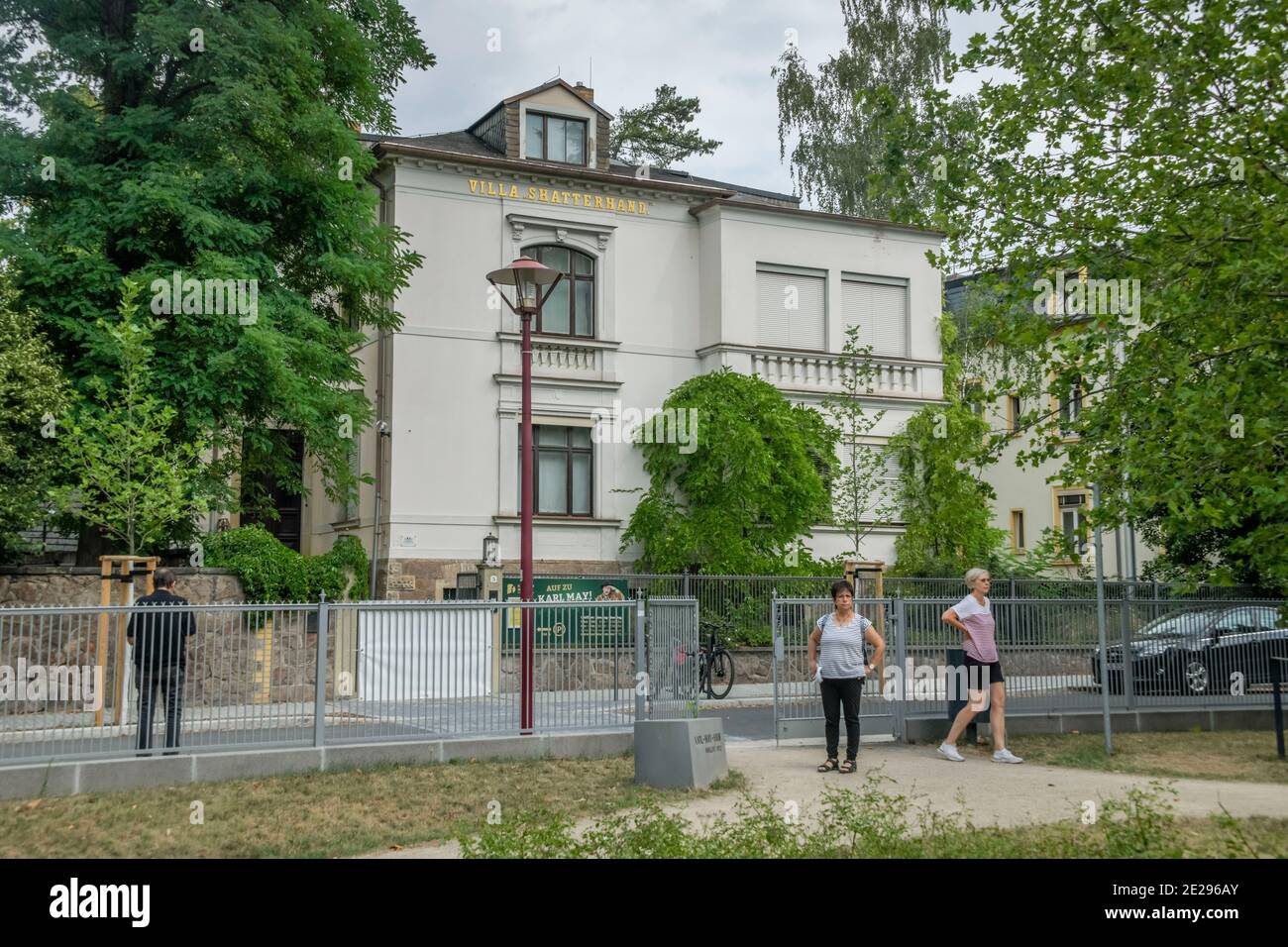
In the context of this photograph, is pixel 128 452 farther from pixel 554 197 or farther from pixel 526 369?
pixel 554 197

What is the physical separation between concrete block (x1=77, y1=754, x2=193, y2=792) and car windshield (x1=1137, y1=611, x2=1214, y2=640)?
12.0 meters

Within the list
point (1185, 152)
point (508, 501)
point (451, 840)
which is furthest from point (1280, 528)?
point (508, 501)

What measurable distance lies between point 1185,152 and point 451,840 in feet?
34.1

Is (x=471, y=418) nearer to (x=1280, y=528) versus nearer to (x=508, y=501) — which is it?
(x=508, y=501)

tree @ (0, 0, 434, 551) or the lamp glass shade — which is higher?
tree @ (0, 0, 434, 551)

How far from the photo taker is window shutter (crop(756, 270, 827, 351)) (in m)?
28.9

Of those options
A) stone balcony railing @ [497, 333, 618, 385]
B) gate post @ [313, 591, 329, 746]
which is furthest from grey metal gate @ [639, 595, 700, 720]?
stone balcony railing @ [497, 333, 618, 385]

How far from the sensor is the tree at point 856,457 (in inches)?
1124

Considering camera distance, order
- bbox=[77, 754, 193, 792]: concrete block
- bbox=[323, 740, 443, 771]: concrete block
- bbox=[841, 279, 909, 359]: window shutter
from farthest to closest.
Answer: bbox=[841, 279, 909, 359]: window shutter
bbox=[323, 740, 443, 771]: concrete block
bbox=[77, 754, 193, 792]: concrete block

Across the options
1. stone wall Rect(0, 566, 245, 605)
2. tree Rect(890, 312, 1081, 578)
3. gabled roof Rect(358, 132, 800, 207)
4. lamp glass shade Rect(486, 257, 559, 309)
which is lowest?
stone wall Rect(0, 566, 245, 605)

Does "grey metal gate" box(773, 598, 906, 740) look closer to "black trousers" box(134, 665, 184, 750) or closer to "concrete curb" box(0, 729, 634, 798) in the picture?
"concrete curb" box(0, 729, 634, 798)

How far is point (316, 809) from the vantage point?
10.2 m

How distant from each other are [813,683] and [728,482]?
11522 millimetres

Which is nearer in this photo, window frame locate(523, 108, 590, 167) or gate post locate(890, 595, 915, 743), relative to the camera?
gate post locate(890, 595, 915, 743)
